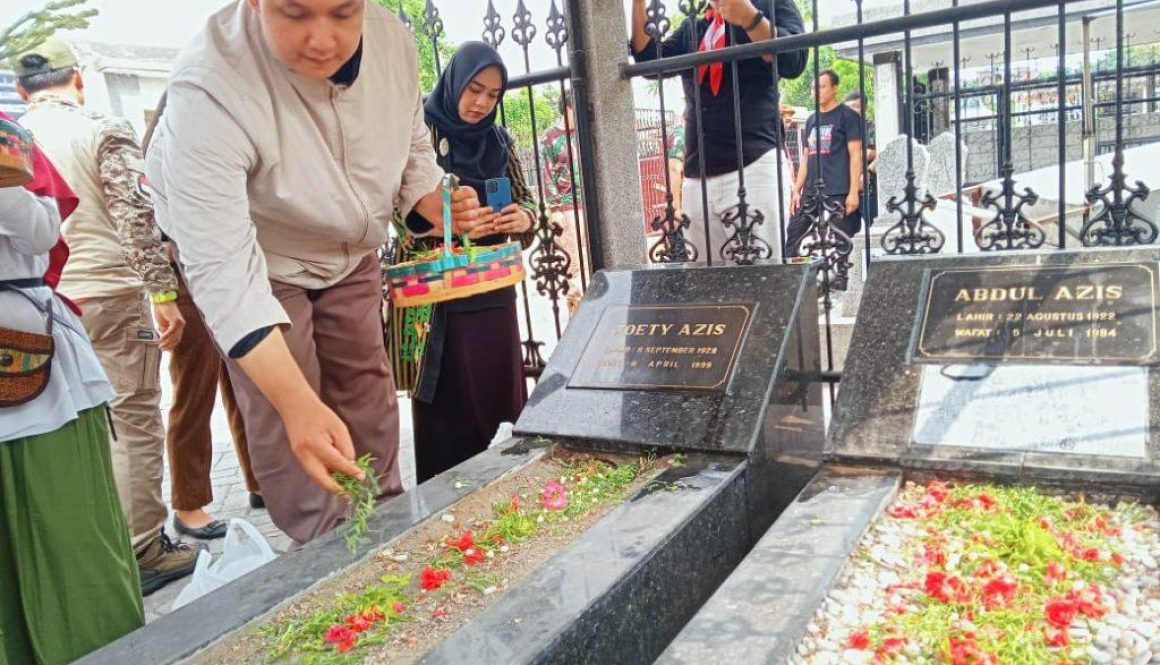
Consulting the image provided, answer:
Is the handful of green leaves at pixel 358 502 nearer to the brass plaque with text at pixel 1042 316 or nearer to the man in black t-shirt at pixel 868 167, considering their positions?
the brass plaque with text at pixel 1042 316

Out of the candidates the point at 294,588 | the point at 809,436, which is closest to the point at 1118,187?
the point at 809,436

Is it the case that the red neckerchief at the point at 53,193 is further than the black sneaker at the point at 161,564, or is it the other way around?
the black sneaker at the point at 161,564

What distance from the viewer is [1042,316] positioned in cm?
235

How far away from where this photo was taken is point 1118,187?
8.84 ft

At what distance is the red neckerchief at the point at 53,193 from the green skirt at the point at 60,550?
367mm

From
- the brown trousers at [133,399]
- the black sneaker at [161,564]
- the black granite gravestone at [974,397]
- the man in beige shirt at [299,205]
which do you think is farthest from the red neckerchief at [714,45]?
the black sneaker at [161,564]

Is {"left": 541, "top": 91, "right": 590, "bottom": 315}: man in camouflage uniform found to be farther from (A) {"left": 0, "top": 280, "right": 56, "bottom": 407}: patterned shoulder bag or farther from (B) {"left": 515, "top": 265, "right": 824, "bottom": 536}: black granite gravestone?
(A) {"left": 0, "top": 280, "right": 56, "bottom": 407}: patterned shoulder bag

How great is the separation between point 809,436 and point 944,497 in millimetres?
777

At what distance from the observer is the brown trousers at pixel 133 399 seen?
3260 mm

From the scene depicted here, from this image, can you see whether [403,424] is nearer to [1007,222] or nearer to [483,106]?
[483,106]

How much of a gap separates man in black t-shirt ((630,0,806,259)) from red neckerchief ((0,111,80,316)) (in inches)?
86.4

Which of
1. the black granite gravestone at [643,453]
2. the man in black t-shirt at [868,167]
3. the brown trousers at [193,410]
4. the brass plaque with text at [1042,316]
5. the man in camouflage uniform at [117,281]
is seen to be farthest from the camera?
the brown trousers at [193,410]

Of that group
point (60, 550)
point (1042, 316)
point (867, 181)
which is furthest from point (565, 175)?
point (60, 550)

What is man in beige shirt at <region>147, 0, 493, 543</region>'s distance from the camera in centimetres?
177
